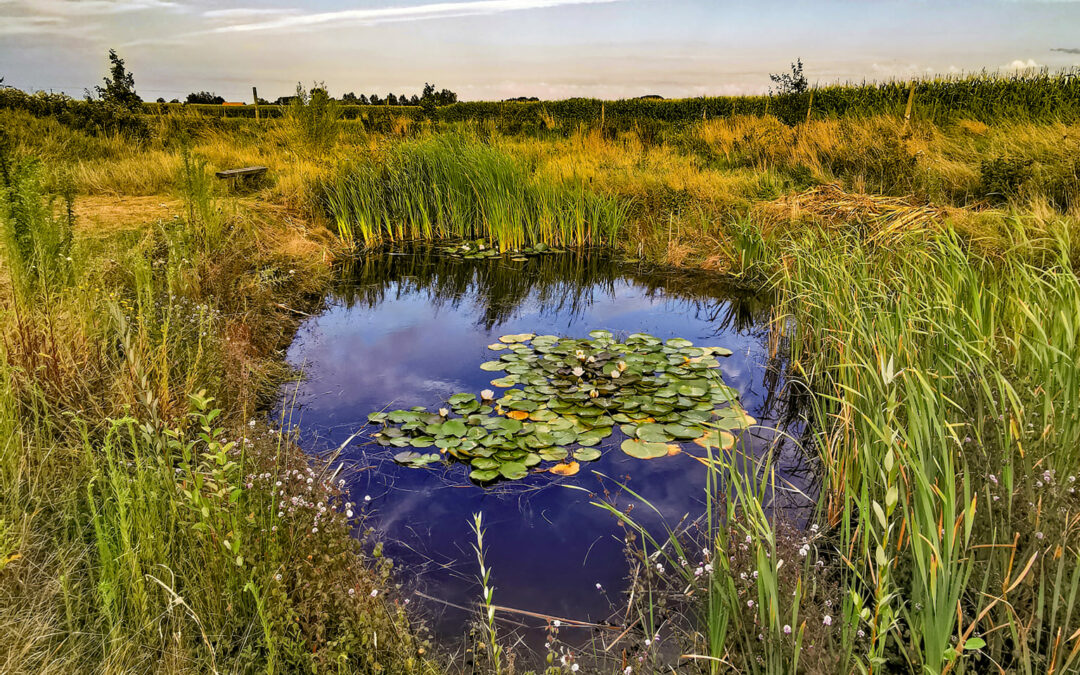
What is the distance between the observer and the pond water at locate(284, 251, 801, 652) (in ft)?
8.40

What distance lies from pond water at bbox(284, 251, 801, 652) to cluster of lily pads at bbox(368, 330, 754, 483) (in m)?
0.08

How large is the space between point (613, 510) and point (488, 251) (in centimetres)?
609

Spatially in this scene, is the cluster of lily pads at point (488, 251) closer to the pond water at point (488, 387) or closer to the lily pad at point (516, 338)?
the pond water at point (488, 387)

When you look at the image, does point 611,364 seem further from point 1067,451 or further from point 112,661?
point 112,661

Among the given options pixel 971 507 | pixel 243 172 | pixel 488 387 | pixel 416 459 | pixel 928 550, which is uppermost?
pixel 243 172

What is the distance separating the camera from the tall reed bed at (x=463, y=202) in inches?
302

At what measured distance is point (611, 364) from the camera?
4266 millimetres

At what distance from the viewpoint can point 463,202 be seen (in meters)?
8.20

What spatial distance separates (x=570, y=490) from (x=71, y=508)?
6.50ft

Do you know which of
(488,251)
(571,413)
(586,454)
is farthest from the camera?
(488,251)

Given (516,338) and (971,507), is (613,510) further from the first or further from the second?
(516,338)

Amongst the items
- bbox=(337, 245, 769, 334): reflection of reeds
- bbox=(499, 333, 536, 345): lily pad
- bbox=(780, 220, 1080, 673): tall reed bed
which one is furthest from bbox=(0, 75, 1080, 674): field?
bbox=(499, 333, 536, 345): lily pad

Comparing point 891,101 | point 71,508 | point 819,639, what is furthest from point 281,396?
point 891,101

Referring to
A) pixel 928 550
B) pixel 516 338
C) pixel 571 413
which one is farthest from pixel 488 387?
pixel 928 550
